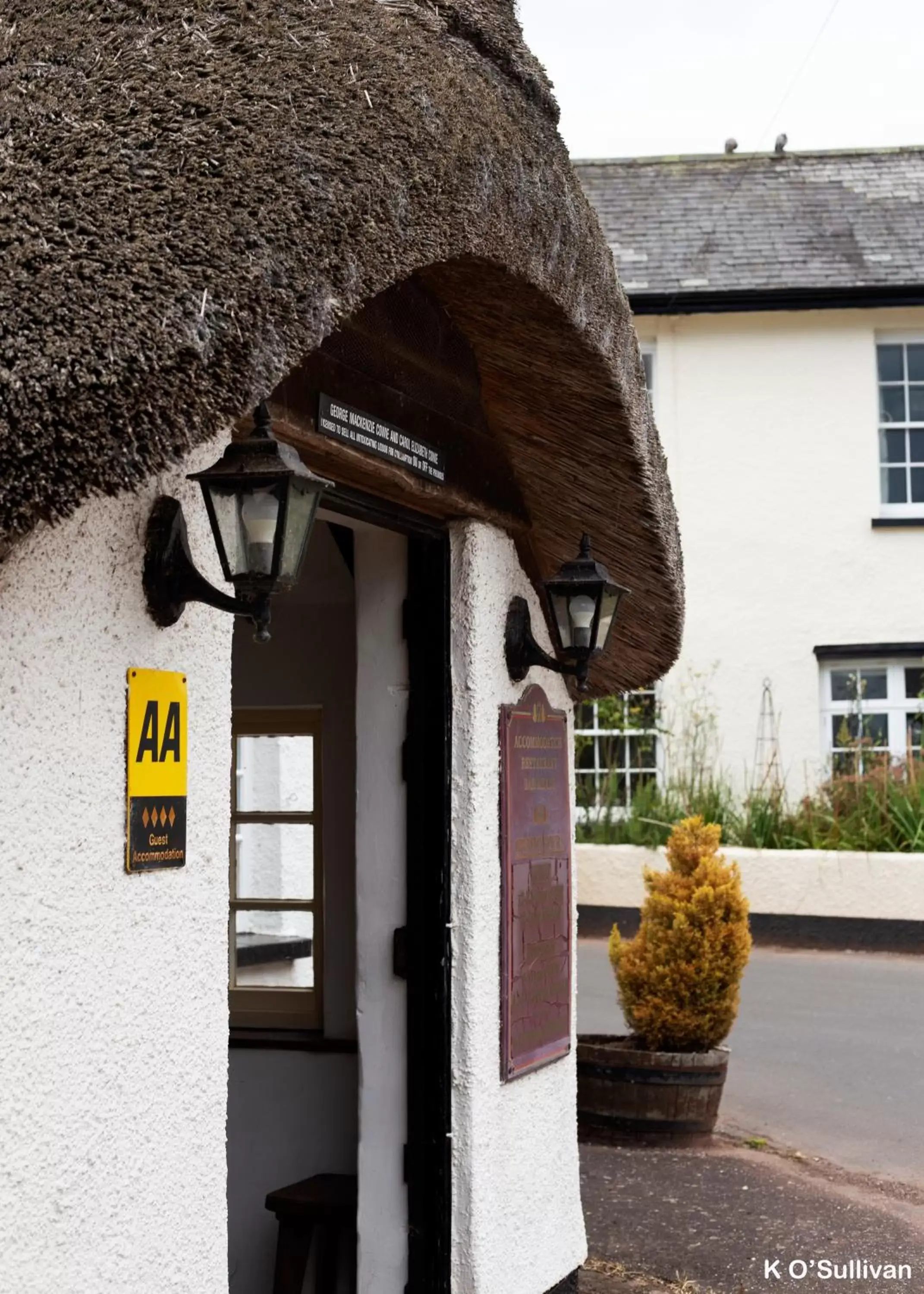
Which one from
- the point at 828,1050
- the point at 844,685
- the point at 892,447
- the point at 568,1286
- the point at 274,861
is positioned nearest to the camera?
the point at 568,1286

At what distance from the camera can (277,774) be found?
622 cm

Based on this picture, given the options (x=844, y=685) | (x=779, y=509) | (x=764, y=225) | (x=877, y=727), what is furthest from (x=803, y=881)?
(x=764, y=225)

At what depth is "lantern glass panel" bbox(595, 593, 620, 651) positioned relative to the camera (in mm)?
4883

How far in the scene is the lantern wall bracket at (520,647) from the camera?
17.3 ft

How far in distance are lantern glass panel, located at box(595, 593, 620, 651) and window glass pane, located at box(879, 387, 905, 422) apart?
12.1m

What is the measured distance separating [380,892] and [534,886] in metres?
0.64

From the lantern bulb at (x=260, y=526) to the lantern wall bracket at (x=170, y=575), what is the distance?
5.8 inches

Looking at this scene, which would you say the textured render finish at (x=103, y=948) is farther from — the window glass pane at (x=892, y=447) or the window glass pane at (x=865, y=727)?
the window glass pane at (x=892, y=447)

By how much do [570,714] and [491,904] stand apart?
115 centimetres

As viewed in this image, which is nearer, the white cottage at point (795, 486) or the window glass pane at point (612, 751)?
the window glass pane at point (612, 751)

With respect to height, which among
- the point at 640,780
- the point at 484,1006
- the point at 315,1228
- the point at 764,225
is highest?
the point at 764,225

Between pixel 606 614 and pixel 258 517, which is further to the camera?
pixel 606 614

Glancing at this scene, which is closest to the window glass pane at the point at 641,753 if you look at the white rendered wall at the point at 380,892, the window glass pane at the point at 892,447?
the window glass pane at the point at 892,447

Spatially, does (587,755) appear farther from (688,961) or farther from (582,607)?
(582,607)
